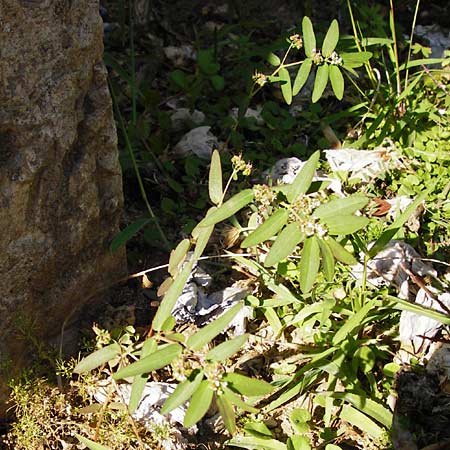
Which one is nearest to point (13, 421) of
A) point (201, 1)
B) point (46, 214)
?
point (46, 214)

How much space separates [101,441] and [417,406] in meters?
0.87

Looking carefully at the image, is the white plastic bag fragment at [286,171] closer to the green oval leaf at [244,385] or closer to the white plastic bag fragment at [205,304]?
the white plastic bag fragment at [205,304]

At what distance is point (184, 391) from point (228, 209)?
47 centimetres

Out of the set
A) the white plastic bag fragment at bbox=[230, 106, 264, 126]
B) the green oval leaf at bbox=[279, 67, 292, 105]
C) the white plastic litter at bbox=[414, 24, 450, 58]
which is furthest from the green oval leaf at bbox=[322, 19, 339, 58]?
the white plastic litter at bbox=[414, 24, 450, 58]

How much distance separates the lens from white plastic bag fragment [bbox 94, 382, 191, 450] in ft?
6.97

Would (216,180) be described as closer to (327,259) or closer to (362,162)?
(327,259)

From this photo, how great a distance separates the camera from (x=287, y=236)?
1.77 meters

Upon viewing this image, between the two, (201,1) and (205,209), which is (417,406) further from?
(201,1)

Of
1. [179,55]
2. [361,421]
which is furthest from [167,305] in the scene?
[179,55]

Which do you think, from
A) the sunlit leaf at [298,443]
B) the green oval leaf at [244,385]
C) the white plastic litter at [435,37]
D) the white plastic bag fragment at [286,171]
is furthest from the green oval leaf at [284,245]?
the white plastic litter at [435,37]

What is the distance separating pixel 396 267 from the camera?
2496 mm

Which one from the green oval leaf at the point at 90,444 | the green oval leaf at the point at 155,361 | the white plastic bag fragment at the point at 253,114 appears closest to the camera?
the green oval leaf at the point at 155,361

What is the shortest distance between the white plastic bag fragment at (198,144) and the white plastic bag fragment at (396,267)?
2.63 feet

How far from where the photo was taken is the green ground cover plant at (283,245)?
1.79 m
